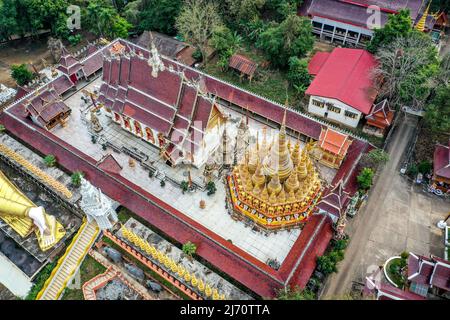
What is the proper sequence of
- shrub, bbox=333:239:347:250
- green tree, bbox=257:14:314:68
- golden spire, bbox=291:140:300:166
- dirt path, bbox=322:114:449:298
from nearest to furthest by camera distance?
shrub, bbox=333:239:347:250 → dirt path, bbox=322:114:449:298 → golden spire, bbox=291:140:300:166 → green tree, bbox=257:14:314:68

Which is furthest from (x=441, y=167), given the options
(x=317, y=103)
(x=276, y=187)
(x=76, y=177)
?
(x=76, y=177)

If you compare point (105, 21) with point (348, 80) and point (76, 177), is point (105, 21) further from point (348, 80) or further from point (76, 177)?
point (348, 80)

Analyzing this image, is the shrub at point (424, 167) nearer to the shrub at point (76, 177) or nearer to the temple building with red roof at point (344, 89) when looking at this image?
the temple building with red roof at point (344, 89)

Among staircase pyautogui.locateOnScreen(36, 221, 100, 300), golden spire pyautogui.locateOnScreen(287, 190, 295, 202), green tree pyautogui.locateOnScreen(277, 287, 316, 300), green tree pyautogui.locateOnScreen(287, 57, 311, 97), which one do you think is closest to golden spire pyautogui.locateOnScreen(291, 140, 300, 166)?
golden spire pyautogui.locateOnScreen(287, 190, 295, 202)

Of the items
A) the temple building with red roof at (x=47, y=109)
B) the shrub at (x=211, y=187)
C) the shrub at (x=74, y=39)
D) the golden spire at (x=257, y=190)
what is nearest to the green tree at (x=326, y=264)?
the golden spire at (x=257, y=190)

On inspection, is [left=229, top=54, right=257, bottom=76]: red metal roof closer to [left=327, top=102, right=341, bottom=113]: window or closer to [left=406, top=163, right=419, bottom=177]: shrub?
[left=327, top=102, right=341, bottom=113]: window
